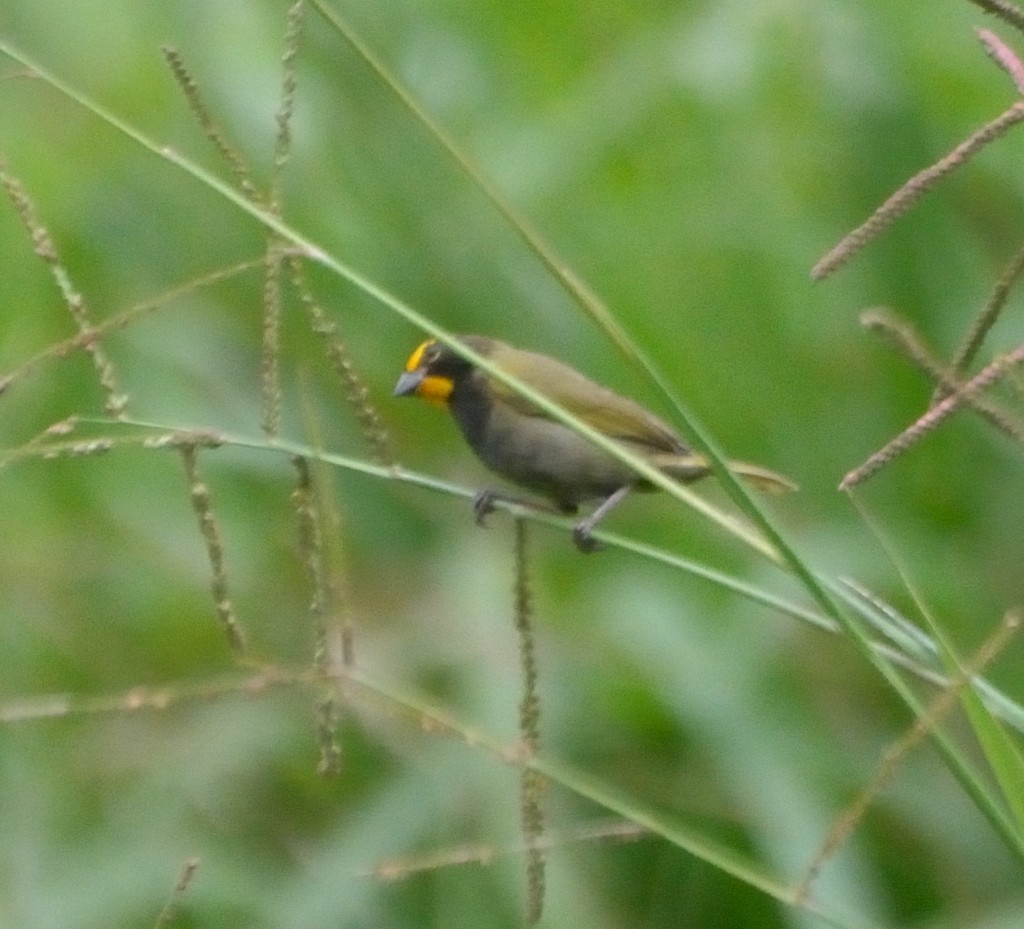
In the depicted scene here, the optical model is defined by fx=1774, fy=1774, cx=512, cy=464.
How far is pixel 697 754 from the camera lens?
2.70 metres

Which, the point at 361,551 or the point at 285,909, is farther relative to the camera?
the point at 361,551

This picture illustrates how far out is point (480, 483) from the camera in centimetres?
326

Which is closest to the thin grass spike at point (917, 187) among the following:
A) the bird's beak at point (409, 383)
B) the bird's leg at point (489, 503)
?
the bird's leg at point (489, 503)

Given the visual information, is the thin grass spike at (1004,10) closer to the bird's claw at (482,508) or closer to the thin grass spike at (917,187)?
the thin grass spike at (917,187)

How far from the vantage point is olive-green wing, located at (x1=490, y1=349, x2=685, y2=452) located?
2762 mm

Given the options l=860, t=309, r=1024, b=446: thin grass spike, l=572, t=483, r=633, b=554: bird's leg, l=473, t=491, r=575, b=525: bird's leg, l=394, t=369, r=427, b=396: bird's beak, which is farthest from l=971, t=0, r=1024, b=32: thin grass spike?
l=394, t=369, r=427, b=396: bird's beak

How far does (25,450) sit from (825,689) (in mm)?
1672

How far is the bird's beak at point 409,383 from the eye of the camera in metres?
2.68

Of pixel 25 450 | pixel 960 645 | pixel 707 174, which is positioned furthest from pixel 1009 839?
pixel 707 174

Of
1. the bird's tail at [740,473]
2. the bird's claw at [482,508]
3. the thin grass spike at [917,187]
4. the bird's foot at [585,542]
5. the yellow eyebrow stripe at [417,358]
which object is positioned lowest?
the bird's tail at [740,473]

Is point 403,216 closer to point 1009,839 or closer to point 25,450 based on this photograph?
point 25,450

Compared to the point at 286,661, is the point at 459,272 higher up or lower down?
higher up

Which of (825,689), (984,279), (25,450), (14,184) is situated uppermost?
(14,184)

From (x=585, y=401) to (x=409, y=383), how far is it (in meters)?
0.31
